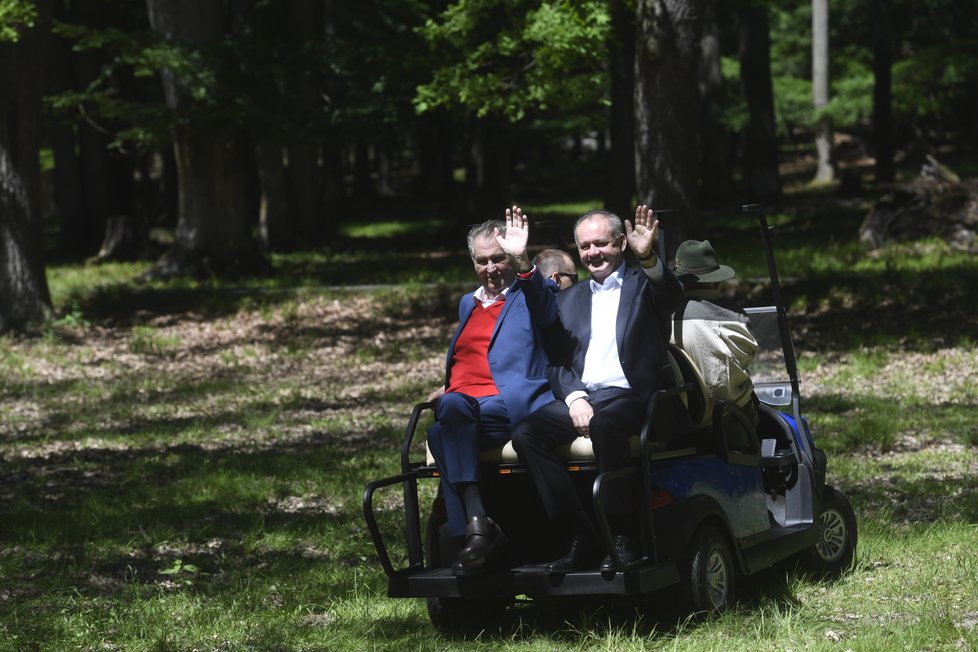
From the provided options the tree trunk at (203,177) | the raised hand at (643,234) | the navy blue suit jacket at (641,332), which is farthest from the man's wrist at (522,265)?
the tree trunk at (203,177)

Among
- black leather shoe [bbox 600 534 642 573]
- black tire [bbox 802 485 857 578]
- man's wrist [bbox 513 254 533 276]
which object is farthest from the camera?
black tire [bbox 802 485 857 578]

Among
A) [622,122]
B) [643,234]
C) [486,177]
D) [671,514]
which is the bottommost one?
[671,514]

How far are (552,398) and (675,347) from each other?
2.22 ft

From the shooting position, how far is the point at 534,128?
32344 mm

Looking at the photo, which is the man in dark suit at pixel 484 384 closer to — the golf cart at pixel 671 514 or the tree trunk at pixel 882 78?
the golf cart at pixel 671 514

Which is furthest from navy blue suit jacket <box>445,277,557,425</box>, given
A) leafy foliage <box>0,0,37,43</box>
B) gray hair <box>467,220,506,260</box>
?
leafy foliage <box>0,0,37,43</box>

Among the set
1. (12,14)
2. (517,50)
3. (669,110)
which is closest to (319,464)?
(669,110)

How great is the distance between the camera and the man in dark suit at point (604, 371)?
19.5ft

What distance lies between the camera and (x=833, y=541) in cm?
736

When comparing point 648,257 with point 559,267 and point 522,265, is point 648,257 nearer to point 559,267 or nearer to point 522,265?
point 522,265

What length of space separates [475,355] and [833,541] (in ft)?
7.80

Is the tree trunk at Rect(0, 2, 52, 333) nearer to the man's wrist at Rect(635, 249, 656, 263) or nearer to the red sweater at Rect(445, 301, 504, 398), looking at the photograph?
the red sweater at Rect(445, 301, 504, 398)

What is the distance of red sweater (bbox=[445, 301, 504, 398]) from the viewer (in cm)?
637

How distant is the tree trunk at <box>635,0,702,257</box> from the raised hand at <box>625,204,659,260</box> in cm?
932
